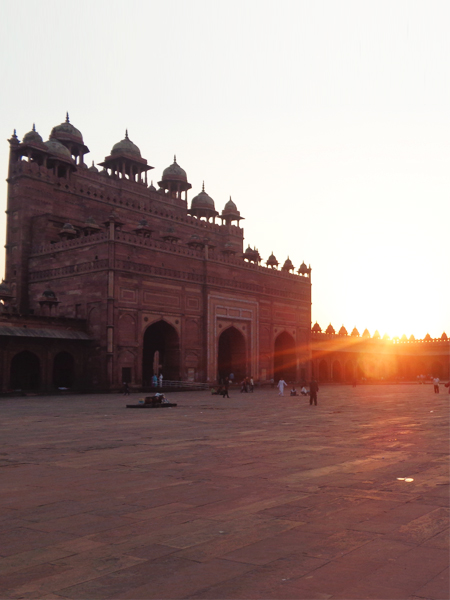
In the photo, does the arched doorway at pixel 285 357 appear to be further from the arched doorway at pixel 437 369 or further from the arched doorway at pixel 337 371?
the arched doorway at pixel 437 369

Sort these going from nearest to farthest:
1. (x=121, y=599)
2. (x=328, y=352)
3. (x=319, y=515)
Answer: (x=121, y=599)
(x=319, y=515)
(x=328, y=352)

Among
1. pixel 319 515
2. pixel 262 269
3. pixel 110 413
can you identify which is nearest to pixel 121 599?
pixel 319 515

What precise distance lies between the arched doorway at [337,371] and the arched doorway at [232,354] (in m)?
18.5

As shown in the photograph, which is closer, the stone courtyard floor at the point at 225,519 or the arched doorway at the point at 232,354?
the stone courtyard floor at the point at 225,519

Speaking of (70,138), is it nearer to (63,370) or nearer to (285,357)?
(63,370)

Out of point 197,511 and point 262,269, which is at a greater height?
point 262,269

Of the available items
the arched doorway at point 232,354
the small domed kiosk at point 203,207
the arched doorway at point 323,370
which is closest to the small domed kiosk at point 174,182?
the small domed kiosk at point 203,207

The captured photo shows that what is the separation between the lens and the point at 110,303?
3444cm

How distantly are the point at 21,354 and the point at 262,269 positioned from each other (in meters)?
21.4

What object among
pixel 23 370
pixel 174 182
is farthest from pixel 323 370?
pixel 23 370

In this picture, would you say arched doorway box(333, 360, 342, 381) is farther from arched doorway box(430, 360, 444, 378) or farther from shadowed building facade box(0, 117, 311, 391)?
arched doorway box(430, 360, 444, 378)

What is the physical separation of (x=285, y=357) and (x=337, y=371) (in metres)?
13.2

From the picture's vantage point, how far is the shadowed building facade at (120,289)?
3444cm

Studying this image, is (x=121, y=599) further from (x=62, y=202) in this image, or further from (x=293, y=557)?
(x=62, y=202)
